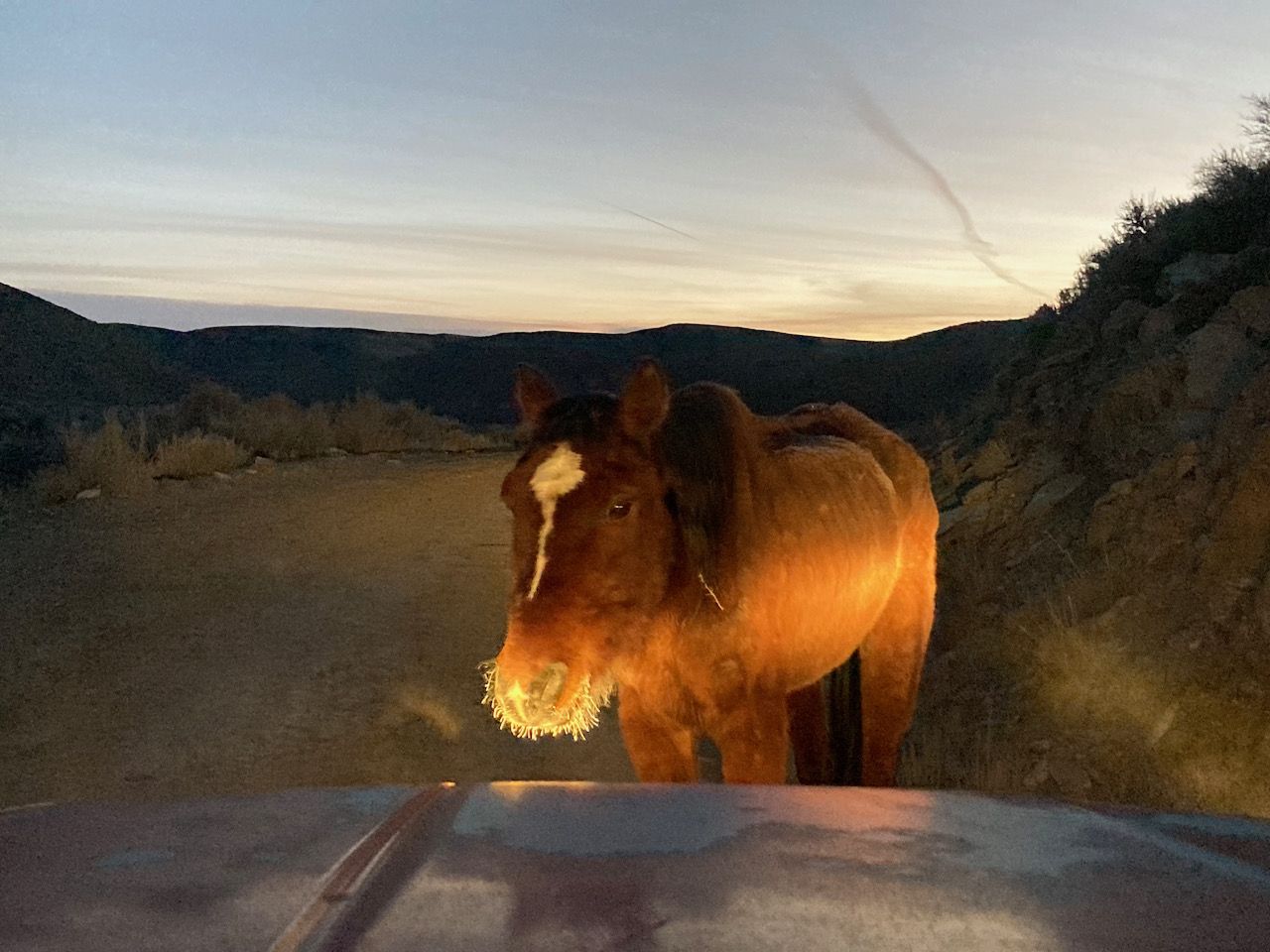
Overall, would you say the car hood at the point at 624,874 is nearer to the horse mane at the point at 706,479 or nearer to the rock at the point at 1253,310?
the horse mane at the point at 706,479

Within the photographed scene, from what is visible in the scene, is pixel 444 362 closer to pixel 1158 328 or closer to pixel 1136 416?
pixel 1158 328

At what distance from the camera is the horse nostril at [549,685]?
3166 millimetres

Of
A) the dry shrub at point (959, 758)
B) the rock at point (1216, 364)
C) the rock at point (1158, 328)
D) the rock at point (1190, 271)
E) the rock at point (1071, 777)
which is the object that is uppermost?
the rock at point (1190, 271)

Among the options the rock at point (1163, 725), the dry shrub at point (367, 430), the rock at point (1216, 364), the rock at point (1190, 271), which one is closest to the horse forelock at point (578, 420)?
the rock at point (1163, 725)

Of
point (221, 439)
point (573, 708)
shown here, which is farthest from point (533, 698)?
point (221, 439)

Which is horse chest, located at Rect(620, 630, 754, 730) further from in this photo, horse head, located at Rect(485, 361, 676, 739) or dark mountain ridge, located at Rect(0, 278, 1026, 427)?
dark mountain ridge, located at Rect(0, 278, 1026, 427)

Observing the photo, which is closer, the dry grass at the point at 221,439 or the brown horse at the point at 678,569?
the brown horse at the point at 678,569

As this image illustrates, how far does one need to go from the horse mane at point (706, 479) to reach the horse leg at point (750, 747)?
1.41ft

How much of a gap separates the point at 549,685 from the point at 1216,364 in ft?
20.8

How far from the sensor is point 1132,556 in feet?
21.9

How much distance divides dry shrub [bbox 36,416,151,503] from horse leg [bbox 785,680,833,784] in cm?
1020

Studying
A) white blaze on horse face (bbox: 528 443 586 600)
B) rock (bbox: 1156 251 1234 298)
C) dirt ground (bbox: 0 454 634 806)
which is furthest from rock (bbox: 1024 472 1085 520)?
white blaze on horse face (bbox: 528 443 586 600)

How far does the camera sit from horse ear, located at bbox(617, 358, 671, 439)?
3682 millimetres

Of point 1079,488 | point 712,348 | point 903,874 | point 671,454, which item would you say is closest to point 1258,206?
point 1079,488
